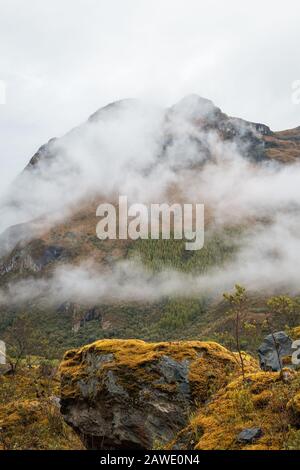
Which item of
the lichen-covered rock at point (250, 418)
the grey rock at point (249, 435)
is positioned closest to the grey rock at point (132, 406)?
the lichen-covered rock at point (250, 418)

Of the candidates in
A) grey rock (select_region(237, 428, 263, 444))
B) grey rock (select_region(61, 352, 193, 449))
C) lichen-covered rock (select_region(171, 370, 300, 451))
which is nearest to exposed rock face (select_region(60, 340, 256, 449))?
grey rock (select_region(61, 352, 193, 449))

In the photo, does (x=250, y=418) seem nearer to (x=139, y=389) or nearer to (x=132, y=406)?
(x=139, y=389)

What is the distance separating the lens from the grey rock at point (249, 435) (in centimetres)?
983

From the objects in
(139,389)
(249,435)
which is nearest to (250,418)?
(249,435)

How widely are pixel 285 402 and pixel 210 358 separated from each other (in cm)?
666

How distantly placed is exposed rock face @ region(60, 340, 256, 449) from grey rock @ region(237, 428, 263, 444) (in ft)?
16.8

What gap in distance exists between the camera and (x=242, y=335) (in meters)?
154

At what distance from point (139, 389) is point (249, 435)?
731cm

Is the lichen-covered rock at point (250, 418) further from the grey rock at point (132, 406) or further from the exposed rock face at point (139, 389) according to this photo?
the grey rock at point (132, 406)

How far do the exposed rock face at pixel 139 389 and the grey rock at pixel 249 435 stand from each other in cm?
511

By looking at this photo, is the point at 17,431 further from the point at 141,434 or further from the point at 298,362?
the point at 298,362

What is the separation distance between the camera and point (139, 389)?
655 inches

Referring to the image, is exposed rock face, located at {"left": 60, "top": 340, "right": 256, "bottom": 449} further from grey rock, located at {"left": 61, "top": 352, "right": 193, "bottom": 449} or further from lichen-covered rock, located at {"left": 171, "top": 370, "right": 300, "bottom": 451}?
lichen-covered rock, located at {"left": 171, "top": 370, "right": 300, "bottom": 451}
